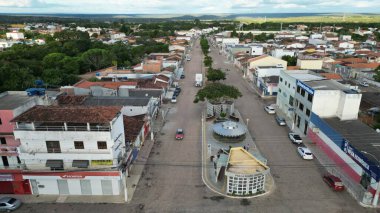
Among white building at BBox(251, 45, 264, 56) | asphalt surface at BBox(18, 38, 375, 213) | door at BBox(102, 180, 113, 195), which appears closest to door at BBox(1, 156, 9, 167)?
asphalt surface at BBox(18, 38, 375, 213)

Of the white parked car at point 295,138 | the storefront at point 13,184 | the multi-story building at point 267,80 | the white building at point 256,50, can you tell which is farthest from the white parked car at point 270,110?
the white building at point 256,50

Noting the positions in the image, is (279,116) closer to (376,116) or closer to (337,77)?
(376,116)

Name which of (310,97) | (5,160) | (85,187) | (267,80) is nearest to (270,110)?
(310,97)

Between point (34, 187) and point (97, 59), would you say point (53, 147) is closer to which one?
point (34, 187)

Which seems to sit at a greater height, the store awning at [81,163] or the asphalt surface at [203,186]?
the store awning at [81,163]

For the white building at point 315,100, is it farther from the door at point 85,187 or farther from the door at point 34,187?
the door at point 34,187

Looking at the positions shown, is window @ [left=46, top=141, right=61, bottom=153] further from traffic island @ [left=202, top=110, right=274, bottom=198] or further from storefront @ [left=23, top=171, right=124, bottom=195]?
traffic island @ [left=202, top=110, right=274, bottom=198]
